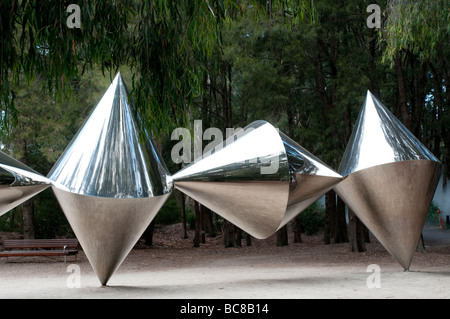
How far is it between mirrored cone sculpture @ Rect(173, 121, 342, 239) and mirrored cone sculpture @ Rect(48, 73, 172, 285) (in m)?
0.50

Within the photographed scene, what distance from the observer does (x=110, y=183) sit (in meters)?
7.52

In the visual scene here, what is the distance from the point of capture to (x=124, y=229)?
788 cm

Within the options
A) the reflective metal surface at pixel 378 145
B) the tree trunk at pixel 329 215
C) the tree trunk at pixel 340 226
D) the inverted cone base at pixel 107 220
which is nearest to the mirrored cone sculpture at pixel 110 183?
the inverted cone base at pixel 107 220

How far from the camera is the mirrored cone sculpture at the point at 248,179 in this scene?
24.6 ft

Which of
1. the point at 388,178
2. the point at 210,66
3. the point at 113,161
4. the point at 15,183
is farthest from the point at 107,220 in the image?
the point at 210,66

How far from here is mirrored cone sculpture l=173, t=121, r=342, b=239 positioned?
24.6 ft

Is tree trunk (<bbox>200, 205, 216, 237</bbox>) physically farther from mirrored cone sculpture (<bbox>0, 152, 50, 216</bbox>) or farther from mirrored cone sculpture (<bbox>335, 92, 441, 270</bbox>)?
mirrored cone sculpture (<bbox>0, 152, 50, 216</bbox>)

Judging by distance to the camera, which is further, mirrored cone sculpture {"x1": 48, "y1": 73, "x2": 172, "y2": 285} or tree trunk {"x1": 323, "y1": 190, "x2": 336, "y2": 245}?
tree trunk {"x1": 323, "y1": 190, "x2": 336, "y2": 245}

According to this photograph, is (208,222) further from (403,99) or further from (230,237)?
(403,99)

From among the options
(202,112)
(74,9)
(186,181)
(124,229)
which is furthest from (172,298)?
(202,112)

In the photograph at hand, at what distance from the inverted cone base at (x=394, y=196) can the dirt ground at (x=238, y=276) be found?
0.95 meters

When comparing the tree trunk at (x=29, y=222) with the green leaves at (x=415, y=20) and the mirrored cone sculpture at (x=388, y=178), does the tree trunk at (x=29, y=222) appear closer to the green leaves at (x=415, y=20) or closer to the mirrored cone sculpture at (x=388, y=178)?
A: the mirrored cone sculpture at (x=388, y=178)

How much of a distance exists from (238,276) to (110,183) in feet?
19.5

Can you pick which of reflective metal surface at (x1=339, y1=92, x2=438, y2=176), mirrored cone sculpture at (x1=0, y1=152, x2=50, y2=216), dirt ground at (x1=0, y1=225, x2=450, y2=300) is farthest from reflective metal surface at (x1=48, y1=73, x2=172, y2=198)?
reflective metal surface at (x1=339, y1=92, x2=438, y2=176)
